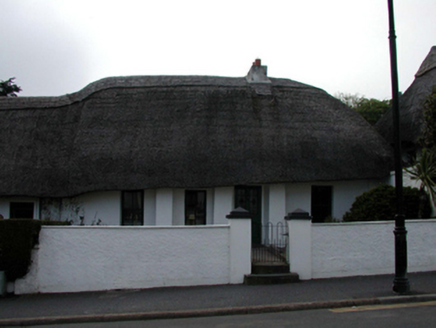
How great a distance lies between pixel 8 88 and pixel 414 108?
30.8 m

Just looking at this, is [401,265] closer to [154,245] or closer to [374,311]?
[374,311]

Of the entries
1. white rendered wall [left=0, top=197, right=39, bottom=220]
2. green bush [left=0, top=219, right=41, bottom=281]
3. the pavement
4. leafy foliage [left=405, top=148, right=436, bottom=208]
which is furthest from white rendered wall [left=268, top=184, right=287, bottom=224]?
white rendered wall [left=0, top=197, right=39, bottom=220]

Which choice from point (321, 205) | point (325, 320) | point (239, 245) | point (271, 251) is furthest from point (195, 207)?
point (325, 320)

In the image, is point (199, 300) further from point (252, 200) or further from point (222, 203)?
point (252, 200)

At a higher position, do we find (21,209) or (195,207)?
(195,207)

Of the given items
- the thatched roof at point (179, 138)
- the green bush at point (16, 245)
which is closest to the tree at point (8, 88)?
the thatched roof at point (179, 138)

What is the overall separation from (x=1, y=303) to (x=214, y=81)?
37.0ft

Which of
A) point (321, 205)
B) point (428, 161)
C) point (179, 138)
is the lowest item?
point (321, 205)

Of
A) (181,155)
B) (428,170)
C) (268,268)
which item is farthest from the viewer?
(181,155)

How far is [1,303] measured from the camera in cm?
923

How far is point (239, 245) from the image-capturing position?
34.1 ft

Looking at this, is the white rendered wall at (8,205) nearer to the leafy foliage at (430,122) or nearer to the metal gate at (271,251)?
the metal gate at (271,251)

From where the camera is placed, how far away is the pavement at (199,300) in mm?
8055

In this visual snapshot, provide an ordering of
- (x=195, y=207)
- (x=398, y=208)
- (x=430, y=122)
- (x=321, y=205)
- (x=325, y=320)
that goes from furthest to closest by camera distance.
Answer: (x=321, y=205), (x=195, y=207), (x=430, y=122), (x=398, y=208), (x=325, y=320)
